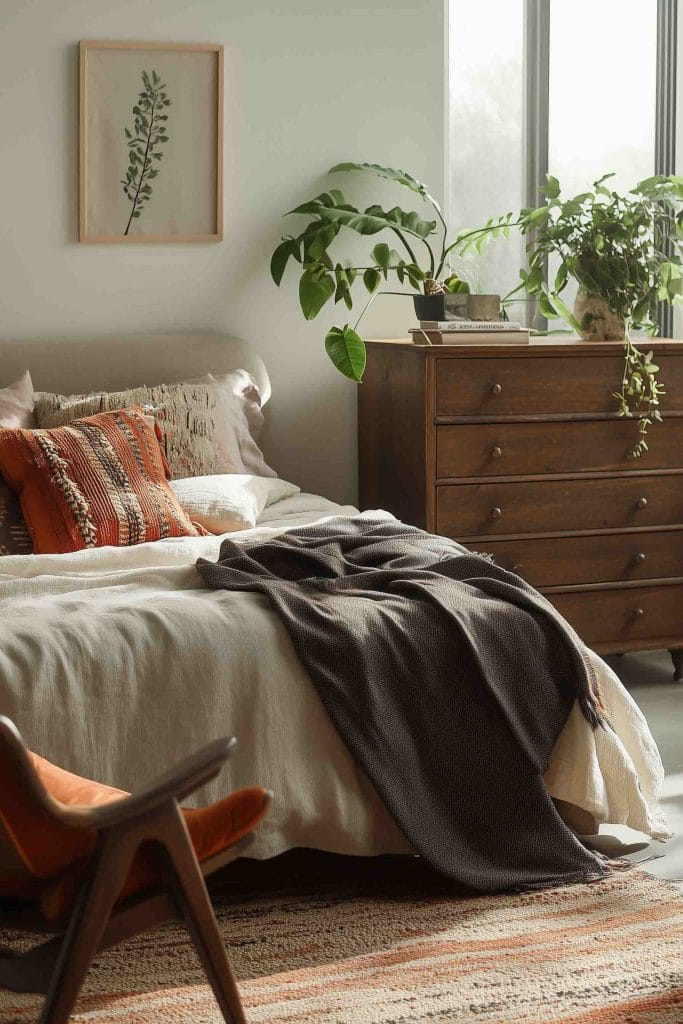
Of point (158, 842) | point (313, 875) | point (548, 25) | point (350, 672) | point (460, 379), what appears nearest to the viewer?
Answer: point (158, 842)

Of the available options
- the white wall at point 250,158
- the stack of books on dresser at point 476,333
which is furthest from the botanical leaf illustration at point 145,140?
the stack of books on dresser at point 476,333

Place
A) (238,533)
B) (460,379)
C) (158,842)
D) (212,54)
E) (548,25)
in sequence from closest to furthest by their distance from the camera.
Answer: (158,842)
(238,533)
(460,379)
(212,54)
(548,25)

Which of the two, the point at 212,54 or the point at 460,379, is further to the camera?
the point at 212,54

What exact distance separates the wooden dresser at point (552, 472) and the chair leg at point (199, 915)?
2.09 metres

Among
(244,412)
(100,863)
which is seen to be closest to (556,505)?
(244,412)

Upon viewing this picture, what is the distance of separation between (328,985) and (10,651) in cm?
82

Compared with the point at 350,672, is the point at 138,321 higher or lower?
higher

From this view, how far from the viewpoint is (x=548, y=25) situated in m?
4.40

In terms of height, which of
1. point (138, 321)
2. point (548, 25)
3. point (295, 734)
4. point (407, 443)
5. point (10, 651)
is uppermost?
point (548, 25)

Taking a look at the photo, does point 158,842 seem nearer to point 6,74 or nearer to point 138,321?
point 138,321

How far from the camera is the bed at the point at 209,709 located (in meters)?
2.31

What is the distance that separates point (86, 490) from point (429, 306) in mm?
1360

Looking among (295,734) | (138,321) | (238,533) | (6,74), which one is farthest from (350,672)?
(6,74)

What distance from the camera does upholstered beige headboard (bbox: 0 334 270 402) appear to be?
3824 millimetres
